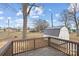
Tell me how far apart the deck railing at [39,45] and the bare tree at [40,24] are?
0.14m

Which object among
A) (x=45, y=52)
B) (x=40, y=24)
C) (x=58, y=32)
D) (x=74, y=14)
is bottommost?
(x=45, y=52)

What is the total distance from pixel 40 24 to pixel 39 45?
10.9 inches

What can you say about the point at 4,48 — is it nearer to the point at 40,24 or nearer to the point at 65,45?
the point at 40,24

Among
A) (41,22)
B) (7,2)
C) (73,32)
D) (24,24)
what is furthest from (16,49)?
(73,32)

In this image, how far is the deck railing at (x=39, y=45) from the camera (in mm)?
2215

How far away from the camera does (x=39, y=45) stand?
89.8 inches

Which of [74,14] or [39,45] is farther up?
[74,14]

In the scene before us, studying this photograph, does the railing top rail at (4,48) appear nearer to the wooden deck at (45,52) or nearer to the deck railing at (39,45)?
the deck railing at (39,45)

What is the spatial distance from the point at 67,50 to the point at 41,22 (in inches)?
19.5

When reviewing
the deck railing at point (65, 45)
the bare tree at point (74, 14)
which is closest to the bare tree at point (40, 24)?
the deck railing at point (65, 45)

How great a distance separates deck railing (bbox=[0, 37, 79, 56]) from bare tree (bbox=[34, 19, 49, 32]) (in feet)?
0.45

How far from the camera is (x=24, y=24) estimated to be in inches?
89.6

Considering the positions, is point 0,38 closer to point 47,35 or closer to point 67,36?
point 47,35

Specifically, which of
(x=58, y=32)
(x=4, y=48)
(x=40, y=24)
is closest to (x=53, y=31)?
(x=58, y=32)
